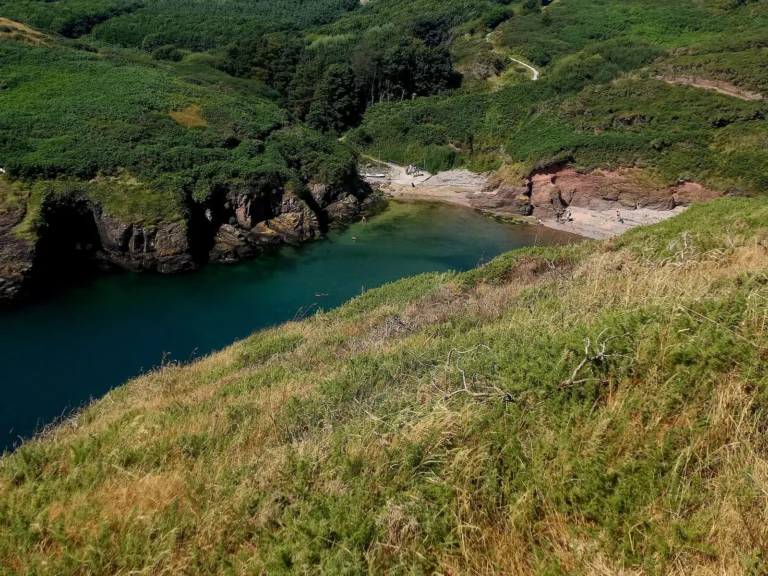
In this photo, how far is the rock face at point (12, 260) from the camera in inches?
815

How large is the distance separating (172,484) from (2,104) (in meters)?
39.5

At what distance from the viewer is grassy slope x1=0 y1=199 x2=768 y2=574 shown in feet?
8.38

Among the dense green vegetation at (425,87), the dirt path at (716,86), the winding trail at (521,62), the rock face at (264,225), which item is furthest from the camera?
the winding trail at (521,62)

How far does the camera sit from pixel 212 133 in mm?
34125

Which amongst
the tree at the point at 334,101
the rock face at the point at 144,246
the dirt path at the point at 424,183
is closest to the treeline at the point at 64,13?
the tree at the point at 334,101

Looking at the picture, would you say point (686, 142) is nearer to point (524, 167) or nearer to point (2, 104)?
point (524, 167)

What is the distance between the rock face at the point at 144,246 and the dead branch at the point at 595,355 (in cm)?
2447

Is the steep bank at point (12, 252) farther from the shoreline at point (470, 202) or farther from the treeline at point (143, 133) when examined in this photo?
the shoreline at point (470, 202)

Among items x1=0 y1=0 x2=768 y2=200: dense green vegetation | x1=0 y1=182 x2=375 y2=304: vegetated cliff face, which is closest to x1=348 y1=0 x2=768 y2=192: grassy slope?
x1=0 y1=0 x2=768 y2=200: dense green vegetation

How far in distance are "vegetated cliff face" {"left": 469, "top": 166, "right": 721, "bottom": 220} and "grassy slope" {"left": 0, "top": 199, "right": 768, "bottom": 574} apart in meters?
33.7

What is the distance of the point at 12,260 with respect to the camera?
21266mm

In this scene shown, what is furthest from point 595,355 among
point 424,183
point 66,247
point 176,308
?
point 424,183

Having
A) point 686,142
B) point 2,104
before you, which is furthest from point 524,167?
point 2,104

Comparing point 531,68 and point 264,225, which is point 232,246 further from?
point 531,68
